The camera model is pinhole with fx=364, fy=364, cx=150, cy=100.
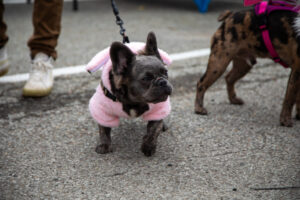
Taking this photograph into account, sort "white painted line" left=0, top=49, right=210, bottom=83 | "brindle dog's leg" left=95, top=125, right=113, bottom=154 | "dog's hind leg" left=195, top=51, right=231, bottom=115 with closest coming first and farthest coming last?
"brindle dog's leg" left=95, top=125, right=113, bottom=154 < "dog's hind leg" left=195, top=51, right=231, bottom=115 < "white painted line" left=0, top=49, right=210, bottom=83

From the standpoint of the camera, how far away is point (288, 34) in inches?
114

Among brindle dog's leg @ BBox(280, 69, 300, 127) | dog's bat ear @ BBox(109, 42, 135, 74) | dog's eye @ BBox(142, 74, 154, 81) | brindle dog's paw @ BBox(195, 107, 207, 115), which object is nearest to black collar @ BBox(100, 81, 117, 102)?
dog's bat ear @ BBox(109, 42, 135, 74)

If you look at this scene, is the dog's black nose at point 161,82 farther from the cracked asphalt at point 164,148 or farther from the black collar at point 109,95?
the cracked asphalt at point 164,148

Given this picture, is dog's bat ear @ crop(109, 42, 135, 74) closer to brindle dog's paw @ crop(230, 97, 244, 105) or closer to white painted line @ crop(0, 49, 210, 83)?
brindle dog's paw @ crop(230, 97, 244, 105)

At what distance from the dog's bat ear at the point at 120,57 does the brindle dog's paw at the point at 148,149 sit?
54 cm

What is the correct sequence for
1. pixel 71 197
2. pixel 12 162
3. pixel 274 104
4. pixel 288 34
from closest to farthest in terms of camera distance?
1. pixel 71 197
2. pixel 12 162
3. pixel 288 34
4. pixel 274 104

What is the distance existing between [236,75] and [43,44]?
196 cm

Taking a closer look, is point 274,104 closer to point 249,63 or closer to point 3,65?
point 249,63

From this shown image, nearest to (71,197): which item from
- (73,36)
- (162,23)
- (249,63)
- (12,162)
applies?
(12,162)

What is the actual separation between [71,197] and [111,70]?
0.85m

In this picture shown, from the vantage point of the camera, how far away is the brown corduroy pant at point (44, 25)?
3.54 metres

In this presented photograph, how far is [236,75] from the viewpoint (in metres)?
3.55

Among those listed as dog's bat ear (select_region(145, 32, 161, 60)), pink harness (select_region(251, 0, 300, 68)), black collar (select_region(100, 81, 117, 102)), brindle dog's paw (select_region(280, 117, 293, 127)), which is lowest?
brindle dog's paw (select_region(280, 117, 293, 127))

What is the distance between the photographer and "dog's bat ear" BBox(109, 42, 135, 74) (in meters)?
2.23
